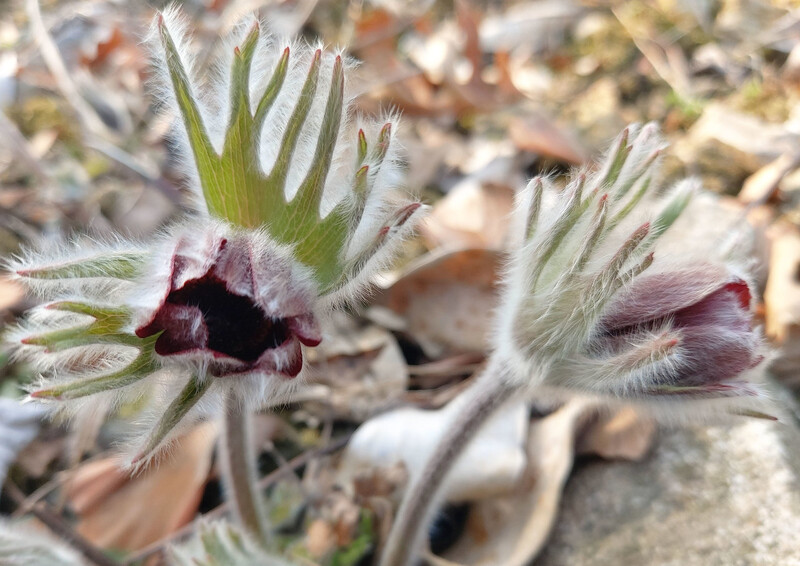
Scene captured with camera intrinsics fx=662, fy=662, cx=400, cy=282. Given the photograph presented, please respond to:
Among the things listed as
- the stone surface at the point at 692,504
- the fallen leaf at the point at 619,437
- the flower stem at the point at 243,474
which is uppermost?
the flower stem at the point at 243,474

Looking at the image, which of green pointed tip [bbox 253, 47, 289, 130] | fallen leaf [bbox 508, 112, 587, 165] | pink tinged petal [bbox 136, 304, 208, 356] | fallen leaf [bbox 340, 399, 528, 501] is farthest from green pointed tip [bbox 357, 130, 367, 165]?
fallen leaf [bbox 508, 112, 587, 165]

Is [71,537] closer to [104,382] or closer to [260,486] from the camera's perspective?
[260,486]

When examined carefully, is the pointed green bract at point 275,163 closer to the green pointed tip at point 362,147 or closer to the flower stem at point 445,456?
the green pointed tip at point 362,147

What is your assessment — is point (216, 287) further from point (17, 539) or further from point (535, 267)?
point (17, 539)

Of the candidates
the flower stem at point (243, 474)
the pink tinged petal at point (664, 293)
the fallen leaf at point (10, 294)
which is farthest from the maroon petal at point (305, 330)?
the fallen leaf at point (10, 294)

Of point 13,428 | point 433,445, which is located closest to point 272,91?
point 433,445

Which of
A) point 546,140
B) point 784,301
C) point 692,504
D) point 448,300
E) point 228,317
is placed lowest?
point 692,504

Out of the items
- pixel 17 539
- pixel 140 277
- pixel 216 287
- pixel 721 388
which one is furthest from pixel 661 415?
pixel 17 539
